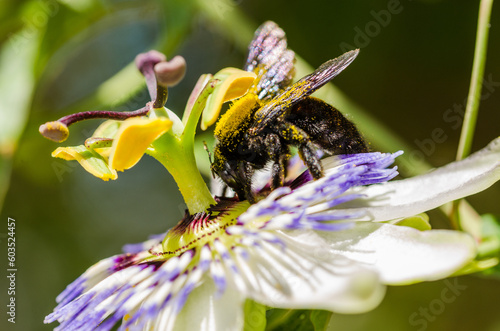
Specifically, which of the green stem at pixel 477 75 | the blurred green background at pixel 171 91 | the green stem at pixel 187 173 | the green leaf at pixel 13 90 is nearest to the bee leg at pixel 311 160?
the green stem at pixel 187 173

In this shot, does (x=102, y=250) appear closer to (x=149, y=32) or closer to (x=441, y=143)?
(x=149, y=32)

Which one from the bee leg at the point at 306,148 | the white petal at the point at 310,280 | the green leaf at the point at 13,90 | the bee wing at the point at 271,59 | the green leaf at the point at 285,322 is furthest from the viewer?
the green leaf at the point at 13,90

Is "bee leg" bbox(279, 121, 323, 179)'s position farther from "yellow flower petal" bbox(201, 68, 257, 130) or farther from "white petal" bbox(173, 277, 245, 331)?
"white petal" bbox(173, 277, 245, 331)

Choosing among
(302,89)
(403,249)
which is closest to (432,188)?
(403,249)

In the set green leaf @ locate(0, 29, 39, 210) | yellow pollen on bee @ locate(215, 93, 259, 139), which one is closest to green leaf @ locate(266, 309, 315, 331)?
yellow pollen on bee @ locate(215, 93, 259, 139)

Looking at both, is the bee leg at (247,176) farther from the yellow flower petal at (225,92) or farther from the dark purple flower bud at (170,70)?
the dark purple flower bud at (170,70)

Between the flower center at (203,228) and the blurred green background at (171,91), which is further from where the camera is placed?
the blurred green background at (171,91)

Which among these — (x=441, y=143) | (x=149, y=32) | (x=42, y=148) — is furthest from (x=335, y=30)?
(x=42, y=148)
